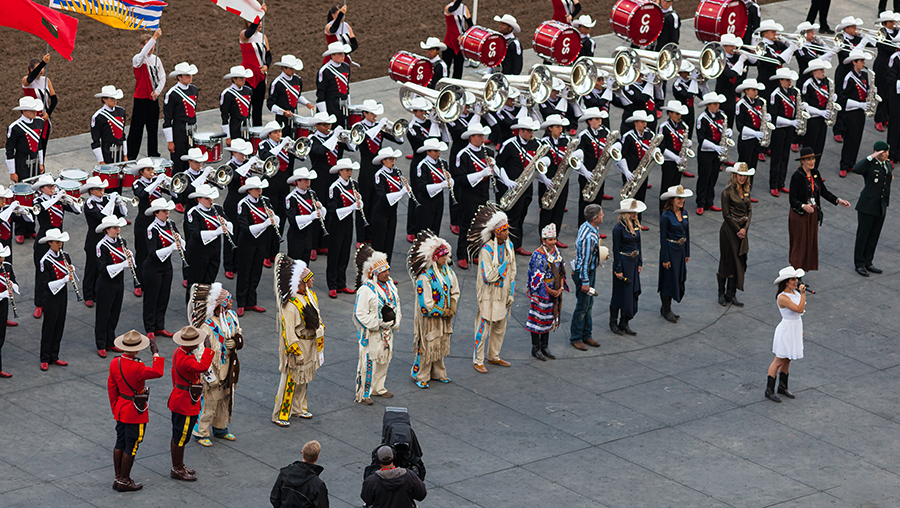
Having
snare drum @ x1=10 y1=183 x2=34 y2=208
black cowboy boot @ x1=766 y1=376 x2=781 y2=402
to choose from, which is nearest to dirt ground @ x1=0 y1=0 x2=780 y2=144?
snare drum @ x1=10 y1=183 x2=34 y2=208

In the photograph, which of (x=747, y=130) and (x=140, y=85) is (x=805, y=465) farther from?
(x=140, y=85)

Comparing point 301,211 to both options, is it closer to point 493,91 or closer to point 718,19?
point 493,91

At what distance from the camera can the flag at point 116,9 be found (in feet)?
66.7

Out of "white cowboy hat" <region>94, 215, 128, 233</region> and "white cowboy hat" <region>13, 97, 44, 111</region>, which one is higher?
"white cowboy hat" <region>13, 97, 44, 111</region>

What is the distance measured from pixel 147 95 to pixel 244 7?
6.53ft

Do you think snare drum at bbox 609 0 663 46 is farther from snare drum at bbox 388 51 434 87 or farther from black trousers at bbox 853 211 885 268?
black trousers at bbox 853 211 885 268

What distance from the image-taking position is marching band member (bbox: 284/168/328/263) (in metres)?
18.7

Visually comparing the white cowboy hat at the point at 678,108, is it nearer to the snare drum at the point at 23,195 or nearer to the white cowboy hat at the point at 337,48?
the white cowboy hat at the point at 337,48

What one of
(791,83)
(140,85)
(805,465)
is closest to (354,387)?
(805,465)

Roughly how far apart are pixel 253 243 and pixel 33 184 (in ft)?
9.80

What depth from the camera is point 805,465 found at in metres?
14.8

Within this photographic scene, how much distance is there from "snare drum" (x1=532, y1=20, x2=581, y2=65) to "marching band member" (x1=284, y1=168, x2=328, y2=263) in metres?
6.07

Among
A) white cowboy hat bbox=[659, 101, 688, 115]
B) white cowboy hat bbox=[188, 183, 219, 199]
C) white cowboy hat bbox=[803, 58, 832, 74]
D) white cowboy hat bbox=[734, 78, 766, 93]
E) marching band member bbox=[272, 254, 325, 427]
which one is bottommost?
marching band member bbox=[272, 254, 325, 427]

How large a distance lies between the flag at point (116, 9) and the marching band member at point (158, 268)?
13.6 feet
